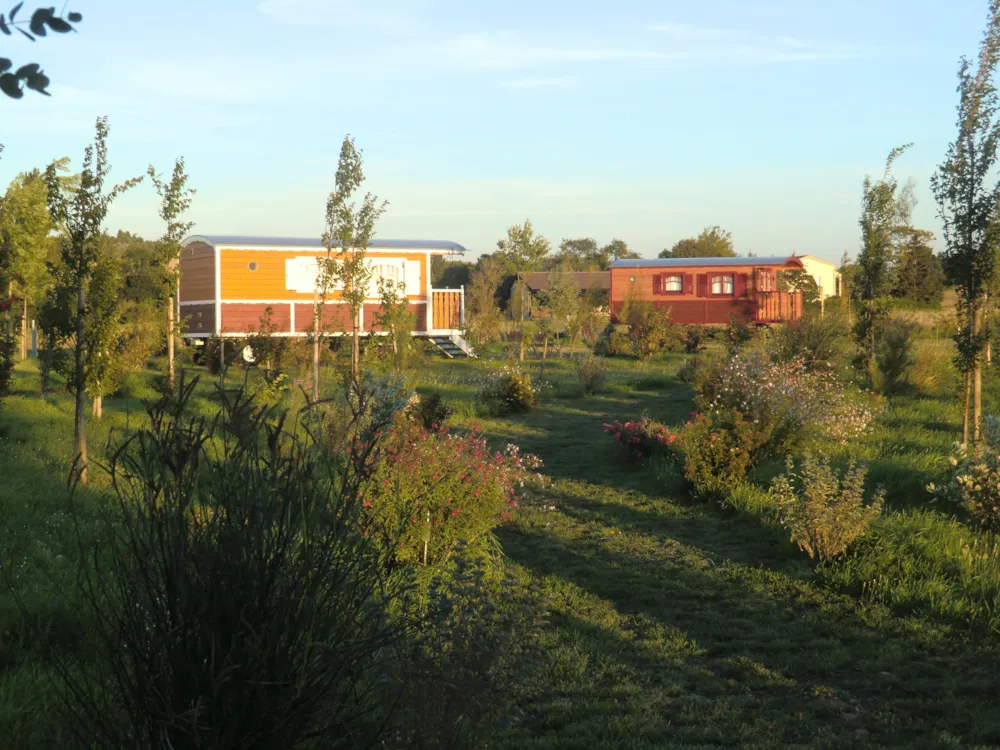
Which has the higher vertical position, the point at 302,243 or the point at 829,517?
the point at 302,243

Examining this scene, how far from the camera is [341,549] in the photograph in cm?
327

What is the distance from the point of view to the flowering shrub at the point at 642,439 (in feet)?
40.1

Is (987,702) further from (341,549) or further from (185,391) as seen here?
(185,391)

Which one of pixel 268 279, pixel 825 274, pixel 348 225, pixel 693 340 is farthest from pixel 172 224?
pixel 825 274

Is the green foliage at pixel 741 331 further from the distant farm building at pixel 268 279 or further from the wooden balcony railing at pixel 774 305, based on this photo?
the distant farm building at pixel 268 279

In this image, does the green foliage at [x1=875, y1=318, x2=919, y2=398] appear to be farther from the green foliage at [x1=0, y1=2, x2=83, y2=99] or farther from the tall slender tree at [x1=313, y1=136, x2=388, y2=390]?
the green foliage at [x1=0, y1=2, x2=83, y2=99]

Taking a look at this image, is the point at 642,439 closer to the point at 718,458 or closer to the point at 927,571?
the point at 718,458

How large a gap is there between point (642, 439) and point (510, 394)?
17.5 ft

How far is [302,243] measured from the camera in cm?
2552

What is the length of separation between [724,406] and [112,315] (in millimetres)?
7901

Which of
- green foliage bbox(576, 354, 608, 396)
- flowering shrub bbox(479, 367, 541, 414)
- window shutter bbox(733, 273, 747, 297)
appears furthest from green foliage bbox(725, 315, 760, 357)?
flowering shrub bbox(479, 367, 541, 414)

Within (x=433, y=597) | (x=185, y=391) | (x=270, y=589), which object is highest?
(x=185, y=391)

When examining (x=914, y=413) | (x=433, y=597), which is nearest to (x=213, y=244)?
(x=914, y=413)

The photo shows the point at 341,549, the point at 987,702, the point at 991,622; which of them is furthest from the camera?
the point at 991,622
